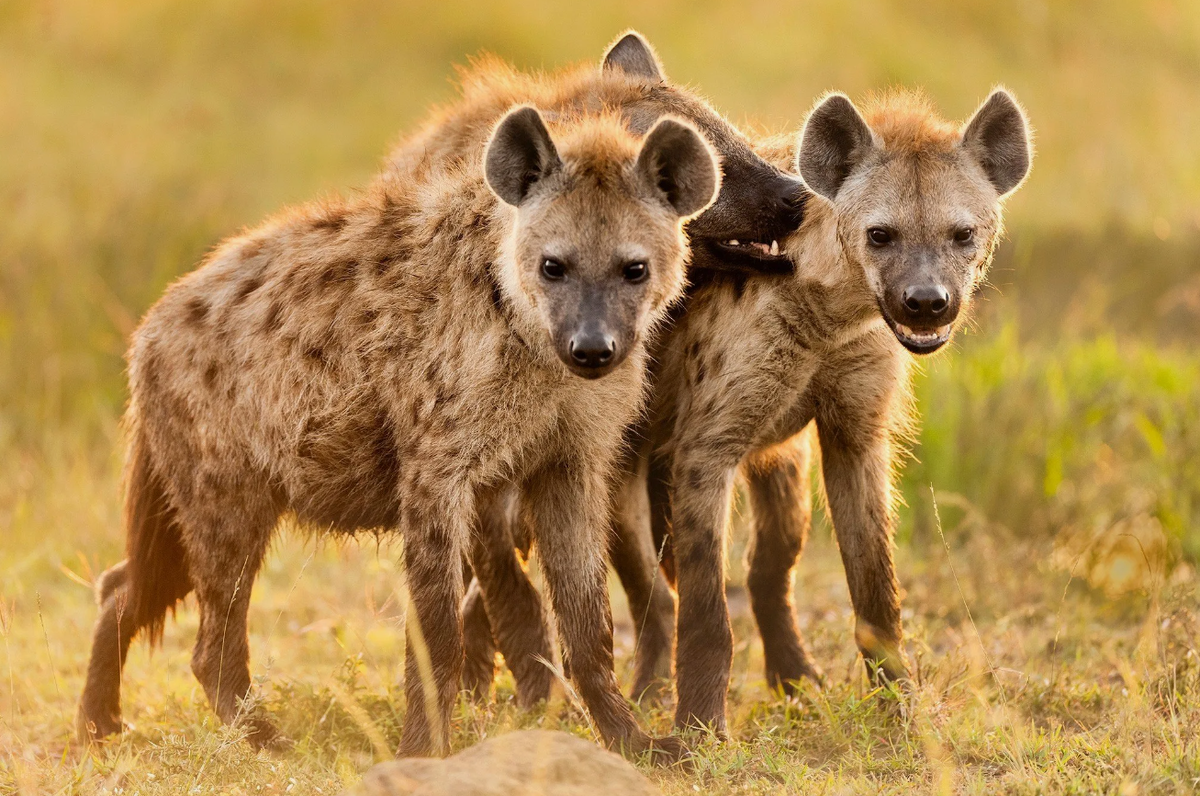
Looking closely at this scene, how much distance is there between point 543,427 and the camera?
3779mm

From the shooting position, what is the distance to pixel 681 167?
380 cm

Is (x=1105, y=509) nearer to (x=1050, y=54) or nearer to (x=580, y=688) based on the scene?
(x=580, y=688)

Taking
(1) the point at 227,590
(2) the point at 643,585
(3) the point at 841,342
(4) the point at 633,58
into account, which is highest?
(4) the point at 633,58

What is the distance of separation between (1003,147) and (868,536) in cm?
118

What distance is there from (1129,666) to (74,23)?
10080 mm

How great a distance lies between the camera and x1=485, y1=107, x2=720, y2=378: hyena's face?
140 inches

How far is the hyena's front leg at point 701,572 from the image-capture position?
13.4 ft

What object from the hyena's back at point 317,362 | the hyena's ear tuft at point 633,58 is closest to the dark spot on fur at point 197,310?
the hyena's back at point 317,362

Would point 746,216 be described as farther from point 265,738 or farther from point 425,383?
point 265,738

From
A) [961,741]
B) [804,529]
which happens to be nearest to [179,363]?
[804,529]

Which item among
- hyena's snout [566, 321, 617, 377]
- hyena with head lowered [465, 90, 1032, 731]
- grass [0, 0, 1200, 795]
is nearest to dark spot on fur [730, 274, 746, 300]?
hyena with head lowered [465, 90, 1032, 731]

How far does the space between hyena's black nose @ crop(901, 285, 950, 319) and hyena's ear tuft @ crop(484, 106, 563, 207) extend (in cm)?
96

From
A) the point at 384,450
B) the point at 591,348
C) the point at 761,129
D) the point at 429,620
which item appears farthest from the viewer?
the point at 761,129

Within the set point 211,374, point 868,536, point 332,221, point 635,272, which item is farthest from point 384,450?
point 868,536
